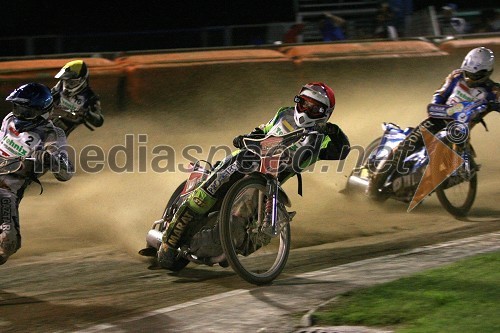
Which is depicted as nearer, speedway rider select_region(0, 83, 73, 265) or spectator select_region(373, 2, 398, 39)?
speedway rider select_region(0, 83, 73, 265)

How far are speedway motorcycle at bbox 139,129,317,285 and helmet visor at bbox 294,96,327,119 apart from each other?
18 centimetres

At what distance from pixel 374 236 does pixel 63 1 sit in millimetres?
12821

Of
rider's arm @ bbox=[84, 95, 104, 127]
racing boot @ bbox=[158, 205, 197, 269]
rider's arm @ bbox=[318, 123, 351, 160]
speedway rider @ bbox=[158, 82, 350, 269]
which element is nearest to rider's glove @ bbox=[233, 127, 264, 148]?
speedway rider @ bbox=[158, 82, 350, 269]

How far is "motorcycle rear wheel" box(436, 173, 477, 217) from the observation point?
11.2 meters

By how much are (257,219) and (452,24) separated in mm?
11233

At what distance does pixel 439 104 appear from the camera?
37.1 ft

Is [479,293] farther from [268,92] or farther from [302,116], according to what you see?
[268,92]

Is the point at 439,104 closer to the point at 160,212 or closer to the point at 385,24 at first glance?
the point at 160,212

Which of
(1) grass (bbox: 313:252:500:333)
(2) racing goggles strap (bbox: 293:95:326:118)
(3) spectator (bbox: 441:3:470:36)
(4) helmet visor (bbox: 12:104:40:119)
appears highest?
(3) spectator (bbox: 441:3:470:36)

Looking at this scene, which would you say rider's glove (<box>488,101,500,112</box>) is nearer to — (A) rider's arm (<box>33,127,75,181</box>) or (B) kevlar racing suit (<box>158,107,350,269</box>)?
(B) kevlar racing suit (<box>158,107,350,269</box>)

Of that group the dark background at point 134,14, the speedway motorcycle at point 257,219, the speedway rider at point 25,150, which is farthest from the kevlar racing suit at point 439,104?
the dark background at point 134,14

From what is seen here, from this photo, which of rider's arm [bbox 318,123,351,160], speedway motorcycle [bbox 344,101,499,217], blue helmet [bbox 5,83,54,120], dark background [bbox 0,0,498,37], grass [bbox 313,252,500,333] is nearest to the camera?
grass [bbox 313,252,500,333]

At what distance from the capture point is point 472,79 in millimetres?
11219

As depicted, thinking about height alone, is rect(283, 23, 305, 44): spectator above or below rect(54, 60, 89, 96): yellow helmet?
above
